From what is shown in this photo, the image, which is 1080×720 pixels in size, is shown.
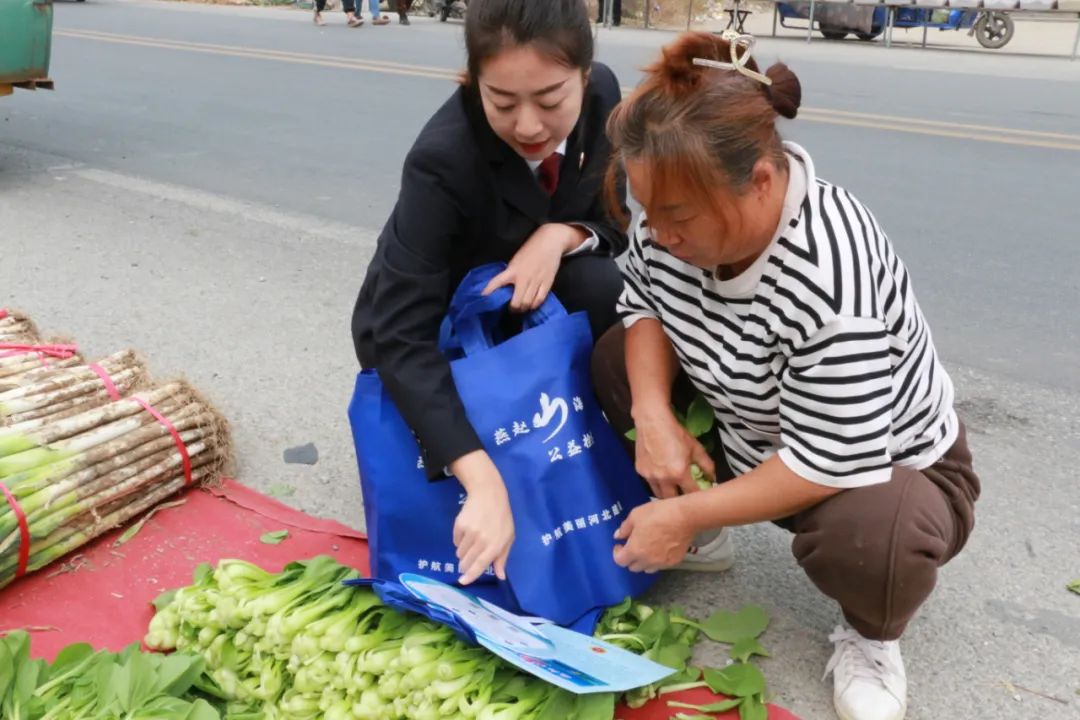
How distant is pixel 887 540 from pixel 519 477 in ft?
2.21

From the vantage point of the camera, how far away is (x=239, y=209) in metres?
5.34

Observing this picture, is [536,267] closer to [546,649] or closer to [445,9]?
[546,649]

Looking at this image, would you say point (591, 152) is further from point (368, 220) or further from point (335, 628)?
point (368, 220)

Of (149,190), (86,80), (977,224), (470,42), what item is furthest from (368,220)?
(86,80)

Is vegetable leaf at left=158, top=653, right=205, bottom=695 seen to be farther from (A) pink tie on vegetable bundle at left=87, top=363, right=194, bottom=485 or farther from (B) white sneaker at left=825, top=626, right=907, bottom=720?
(B) white sneaker at left=825, top=626, right=907, bottom=720

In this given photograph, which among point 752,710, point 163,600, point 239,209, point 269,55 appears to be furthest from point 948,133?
point 269,55

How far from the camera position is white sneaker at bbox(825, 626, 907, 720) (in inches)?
75.7

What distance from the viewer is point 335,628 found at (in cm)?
190

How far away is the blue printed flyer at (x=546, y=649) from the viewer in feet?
5.77

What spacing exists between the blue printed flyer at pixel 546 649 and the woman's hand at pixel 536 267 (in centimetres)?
60

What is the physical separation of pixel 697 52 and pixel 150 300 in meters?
2.82

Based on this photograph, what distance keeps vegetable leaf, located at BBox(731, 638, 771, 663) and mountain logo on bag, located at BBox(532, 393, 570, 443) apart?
534mm

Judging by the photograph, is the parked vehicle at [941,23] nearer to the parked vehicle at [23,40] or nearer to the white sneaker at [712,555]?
the parked vehicle at [23,40]

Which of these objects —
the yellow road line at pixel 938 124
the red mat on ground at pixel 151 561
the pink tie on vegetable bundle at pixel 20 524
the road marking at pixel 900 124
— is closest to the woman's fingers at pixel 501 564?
the red mat on ground at pixel 151 561
